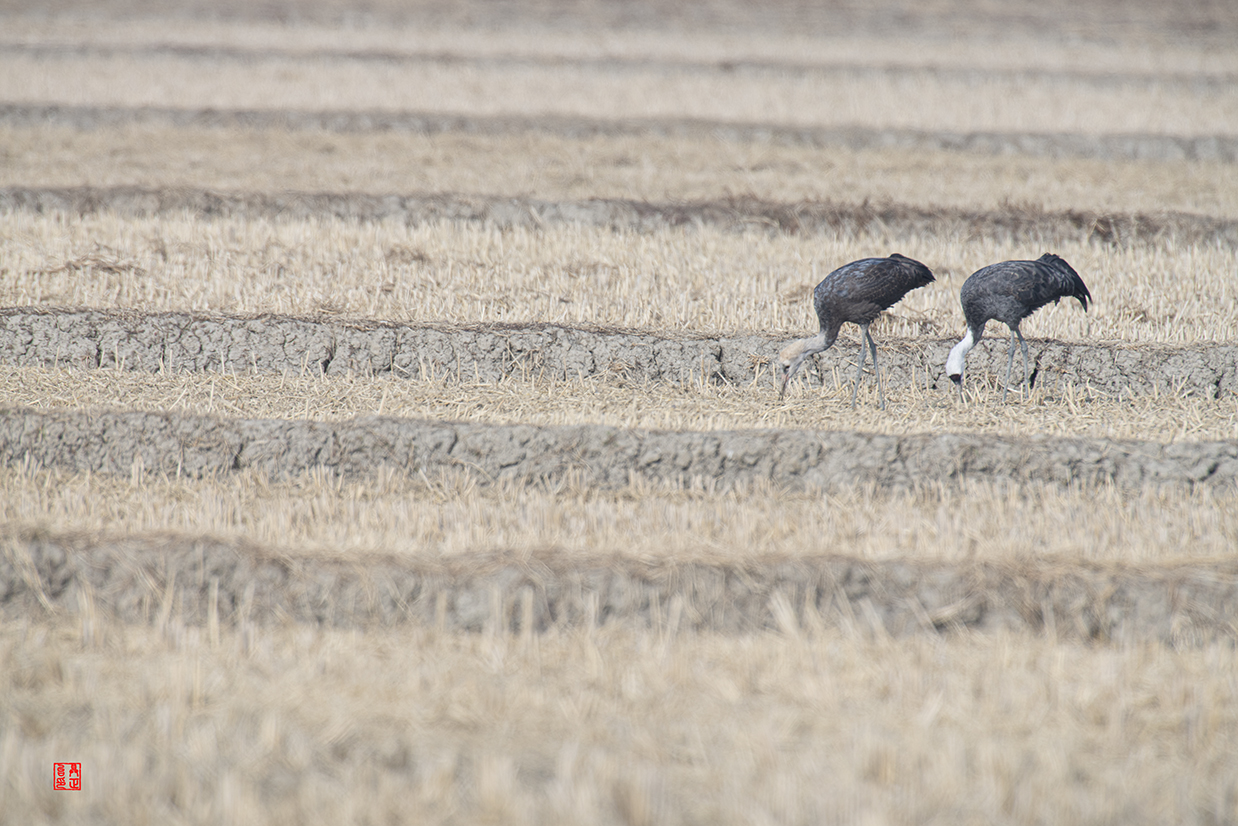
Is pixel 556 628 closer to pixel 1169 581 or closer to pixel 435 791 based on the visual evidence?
pixel 435 791

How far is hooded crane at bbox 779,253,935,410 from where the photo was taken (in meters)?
8.05

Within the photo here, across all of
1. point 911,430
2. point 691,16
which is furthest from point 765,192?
point 691,16

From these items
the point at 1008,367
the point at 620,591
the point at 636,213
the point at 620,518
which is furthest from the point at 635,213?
the point at 620,591

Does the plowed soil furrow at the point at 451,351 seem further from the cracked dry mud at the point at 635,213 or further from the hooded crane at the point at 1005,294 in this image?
the cracked dry mud at the point at 635,213

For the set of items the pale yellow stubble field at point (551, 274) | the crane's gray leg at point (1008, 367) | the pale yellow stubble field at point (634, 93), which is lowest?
the crane's gray leg at point (1008, 367)

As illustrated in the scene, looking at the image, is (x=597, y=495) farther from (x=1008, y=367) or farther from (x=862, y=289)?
(x=1008, y=367)

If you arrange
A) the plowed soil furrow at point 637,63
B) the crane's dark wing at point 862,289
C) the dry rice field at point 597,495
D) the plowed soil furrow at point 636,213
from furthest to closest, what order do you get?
the plowed soil furrow at point 637,63 → the plowed soil furrow at point 636,213 → the crane's dark wing at point 862,289 → the dry rice field at point 597,495

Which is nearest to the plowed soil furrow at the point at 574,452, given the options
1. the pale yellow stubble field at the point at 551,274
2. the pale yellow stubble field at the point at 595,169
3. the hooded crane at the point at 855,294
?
the hooded crane at the point at 855,294

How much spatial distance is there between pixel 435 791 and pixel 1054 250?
1061 centimetres

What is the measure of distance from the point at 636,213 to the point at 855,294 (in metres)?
6.11

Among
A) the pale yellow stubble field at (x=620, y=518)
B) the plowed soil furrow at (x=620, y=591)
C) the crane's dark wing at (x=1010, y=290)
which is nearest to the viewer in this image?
the plowed soil furrow at (x=620, y=591)

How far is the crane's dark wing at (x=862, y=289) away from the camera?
805cm

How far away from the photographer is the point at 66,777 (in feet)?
13.2

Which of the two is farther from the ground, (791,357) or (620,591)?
(791,357)
